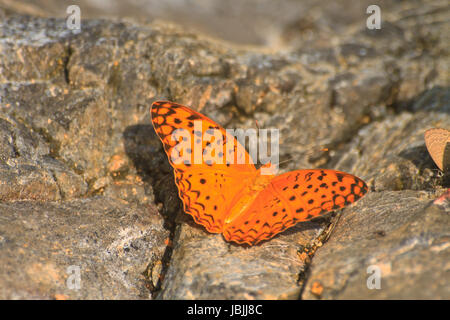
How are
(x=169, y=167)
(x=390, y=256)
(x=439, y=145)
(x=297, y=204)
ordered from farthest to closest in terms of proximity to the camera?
(x=169, y=167) → (x=439, y=145) → (x=297, y=204) → (x=390, y=256)

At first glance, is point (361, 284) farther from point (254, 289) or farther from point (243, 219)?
point (243, 219)

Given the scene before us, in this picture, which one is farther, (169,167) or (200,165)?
(169,167)

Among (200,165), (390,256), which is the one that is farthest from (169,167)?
(390,256)

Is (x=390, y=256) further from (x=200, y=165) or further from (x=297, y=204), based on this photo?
(x=200, y=165)

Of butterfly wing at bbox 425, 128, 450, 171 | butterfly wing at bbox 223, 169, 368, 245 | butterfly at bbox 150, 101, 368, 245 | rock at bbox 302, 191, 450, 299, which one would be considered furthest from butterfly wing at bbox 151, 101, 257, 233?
butterfly wing at bbox 425, 128, 450, 171

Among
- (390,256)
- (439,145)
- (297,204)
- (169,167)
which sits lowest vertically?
(390,256)

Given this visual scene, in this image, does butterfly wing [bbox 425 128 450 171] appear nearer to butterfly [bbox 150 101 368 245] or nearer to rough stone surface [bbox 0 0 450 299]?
rough stone surface [bbox 0 0 450 299]

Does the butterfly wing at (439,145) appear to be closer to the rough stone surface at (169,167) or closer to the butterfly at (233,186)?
the rough stone surface at (169,167)
